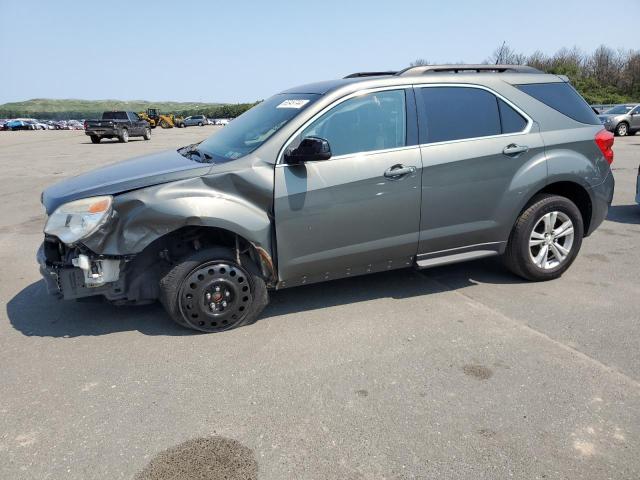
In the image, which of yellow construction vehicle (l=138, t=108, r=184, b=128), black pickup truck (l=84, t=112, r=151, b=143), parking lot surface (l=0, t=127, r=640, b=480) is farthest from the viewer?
yellow construction vehicle (l=138, t=108, r=184, b=128)

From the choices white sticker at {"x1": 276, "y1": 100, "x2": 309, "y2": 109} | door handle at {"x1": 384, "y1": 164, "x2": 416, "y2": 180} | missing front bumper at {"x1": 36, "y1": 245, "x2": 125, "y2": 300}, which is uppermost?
white sticker at {"x1": 276, "y1": 100, "x2": 309, "y2": 109}

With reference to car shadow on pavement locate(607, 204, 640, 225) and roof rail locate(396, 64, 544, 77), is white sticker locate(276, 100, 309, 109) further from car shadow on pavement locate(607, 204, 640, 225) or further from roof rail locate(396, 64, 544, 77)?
car shadow on pavement locate(607, 204, 640, 225)

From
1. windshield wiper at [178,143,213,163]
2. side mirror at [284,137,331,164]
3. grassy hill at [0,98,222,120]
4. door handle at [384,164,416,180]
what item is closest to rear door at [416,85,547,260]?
door handle at [384,164,416,180]

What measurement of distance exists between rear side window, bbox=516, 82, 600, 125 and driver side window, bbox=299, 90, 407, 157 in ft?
4.30

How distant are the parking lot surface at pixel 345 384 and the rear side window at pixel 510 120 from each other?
4.72 feet

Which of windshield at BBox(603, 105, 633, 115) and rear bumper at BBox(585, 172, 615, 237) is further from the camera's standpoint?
windshield at BBox(603, 105, 633, 115)

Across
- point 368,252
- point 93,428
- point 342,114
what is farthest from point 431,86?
point 93,428

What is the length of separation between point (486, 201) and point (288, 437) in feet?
8.76

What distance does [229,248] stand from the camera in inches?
148

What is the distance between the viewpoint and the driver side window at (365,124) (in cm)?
381

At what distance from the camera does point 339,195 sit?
12.3 feet

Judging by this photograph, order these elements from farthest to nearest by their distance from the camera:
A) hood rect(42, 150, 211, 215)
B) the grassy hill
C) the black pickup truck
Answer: the grassy hill
the black pickup truck
hood rect(42, 150, 211, 215)

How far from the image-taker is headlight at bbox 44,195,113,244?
11.0 ft

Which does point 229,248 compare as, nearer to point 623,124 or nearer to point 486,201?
point 486,201
